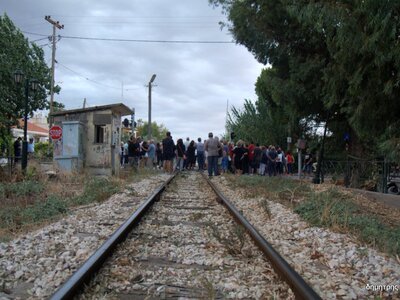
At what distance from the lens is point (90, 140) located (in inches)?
779

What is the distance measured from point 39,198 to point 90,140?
9.04 m

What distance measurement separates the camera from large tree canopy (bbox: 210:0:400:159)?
24.3ft

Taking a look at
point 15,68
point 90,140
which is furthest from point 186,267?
point 15,68

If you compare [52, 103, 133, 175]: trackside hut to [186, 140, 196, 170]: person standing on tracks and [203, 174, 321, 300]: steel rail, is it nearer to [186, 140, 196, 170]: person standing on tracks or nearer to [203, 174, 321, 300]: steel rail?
[186, 140, 196, 170]: person standing on tracks

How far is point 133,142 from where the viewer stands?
21688mm

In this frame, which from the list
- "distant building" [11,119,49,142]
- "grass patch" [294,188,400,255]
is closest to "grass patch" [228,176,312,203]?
"grass patch" [294,188,400,255]

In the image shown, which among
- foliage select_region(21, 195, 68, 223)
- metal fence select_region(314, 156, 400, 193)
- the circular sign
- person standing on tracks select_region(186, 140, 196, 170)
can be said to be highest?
the circular sign

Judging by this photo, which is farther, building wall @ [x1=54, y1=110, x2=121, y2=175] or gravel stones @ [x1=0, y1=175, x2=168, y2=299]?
building wall @ [x1=54, y1=110, x2=121, y2=175]

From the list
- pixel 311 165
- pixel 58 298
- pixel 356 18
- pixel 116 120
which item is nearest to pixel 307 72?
pixel 356 18

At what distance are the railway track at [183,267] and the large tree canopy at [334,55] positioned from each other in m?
3.58

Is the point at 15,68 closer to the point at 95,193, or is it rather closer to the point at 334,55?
the point at 95,193

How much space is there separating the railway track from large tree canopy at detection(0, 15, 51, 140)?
24.7 meters

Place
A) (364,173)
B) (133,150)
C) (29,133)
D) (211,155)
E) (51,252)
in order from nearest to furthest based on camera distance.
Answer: (51,252) < (364,173) < (211,155) < (133,150) < (29,133)

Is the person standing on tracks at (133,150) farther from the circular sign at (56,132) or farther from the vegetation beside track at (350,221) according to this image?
the vegetation beside track at (350,221)
